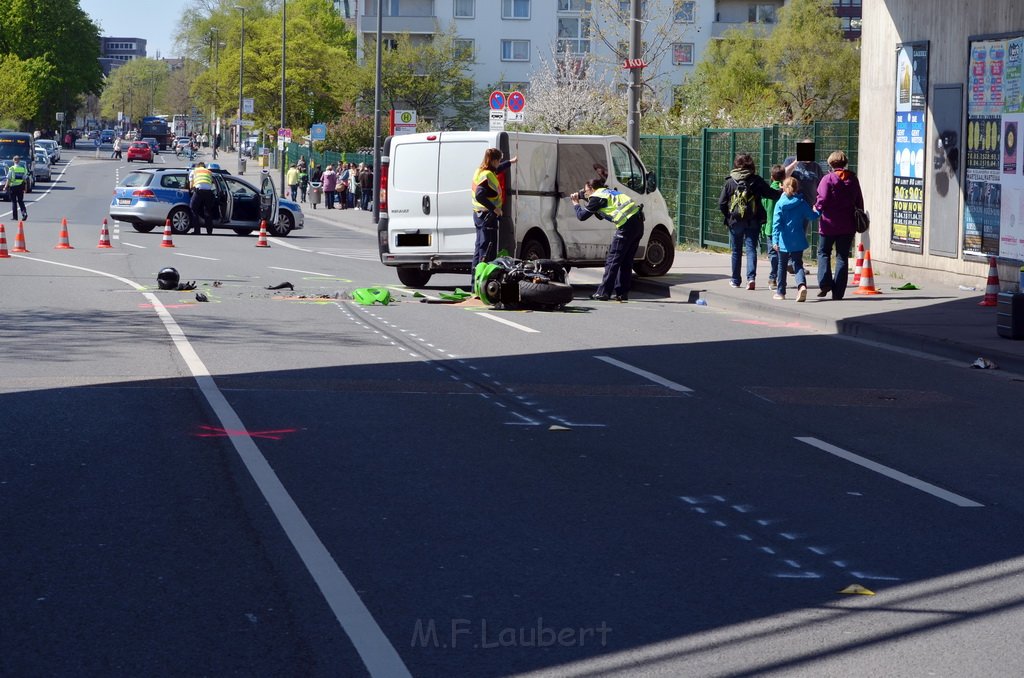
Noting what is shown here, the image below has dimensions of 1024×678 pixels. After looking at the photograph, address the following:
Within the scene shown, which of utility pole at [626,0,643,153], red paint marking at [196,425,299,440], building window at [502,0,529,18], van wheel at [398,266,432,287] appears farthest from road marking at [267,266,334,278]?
building window at [502,0,529,18]

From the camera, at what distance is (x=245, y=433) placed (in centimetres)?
911

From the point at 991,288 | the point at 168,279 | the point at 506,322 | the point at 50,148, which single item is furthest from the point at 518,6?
the point at 506,322

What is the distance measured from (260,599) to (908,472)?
4.38 m

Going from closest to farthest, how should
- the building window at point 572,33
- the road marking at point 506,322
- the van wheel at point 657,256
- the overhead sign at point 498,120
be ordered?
the road marking at point 506,322 → the van wheel at point 657,256 → the overhead sign at point 498,120 → the building window at point 572,33

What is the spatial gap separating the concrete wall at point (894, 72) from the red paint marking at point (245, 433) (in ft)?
41.6

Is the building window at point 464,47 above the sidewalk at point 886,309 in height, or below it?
above

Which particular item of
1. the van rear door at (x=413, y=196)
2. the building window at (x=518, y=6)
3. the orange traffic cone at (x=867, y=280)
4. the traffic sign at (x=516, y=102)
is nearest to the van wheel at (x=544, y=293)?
the van rear door at (x=413, y=196)

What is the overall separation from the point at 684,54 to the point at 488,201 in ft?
250

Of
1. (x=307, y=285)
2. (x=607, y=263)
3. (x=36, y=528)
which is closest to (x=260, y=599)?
(x=36, y=528)

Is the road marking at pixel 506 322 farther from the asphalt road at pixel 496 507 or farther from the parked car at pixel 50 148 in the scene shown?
the parked car at pixel 50 148

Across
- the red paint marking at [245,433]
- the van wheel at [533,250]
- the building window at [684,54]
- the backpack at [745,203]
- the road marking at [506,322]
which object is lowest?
the red paint marking at [245,433]

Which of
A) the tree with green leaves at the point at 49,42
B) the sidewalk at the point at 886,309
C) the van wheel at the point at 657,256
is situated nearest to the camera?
the sidewalk at the point at 886,309

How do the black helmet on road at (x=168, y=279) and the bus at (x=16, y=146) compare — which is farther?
the bus at (x=16, y=146)

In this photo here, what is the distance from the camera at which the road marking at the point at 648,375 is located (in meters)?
11.6
